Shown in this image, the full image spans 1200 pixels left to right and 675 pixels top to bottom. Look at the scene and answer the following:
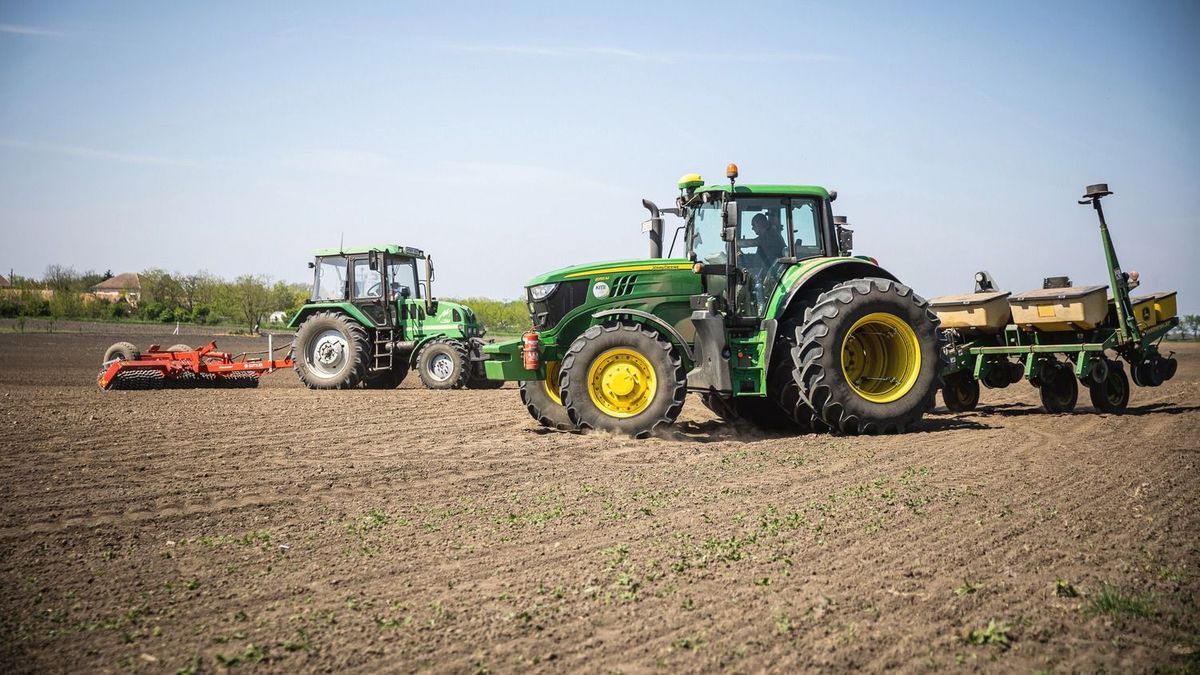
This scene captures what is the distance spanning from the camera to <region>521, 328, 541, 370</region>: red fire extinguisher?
7.94m

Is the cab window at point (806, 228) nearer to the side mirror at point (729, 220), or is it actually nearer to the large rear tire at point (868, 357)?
the large rear tire at point (868, 357)

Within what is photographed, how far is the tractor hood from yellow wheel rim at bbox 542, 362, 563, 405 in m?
0.91

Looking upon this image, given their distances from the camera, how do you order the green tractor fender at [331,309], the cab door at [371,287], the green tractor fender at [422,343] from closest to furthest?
the green tractor fender at [331,309]
the green tractor fender at [422,343]
the cab door at [371,287]

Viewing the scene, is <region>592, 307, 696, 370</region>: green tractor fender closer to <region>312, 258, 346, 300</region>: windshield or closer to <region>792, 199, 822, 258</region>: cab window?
<region>792, 199, 822, 258</region>: cab window

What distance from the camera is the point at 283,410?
10.5m

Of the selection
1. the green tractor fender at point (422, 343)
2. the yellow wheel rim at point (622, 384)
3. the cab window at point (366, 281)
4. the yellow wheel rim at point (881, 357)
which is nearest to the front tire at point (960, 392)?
the yellow wheel rim at point (881, 357)

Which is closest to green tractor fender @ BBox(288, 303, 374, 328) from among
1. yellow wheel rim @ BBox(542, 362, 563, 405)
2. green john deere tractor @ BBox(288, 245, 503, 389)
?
green john deere tractor @ BBox(288, 245, 503, 389)

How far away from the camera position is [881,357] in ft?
27.6

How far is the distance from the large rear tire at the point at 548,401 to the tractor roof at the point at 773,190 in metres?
2.41

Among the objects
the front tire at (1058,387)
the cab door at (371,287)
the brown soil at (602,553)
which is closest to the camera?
the brown soil at (602,553)

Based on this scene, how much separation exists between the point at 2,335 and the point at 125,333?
622 centimetres

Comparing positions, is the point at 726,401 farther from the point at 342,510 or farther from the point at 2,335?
the point at 2,335

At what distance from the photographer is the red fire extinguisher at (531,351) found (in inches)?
313

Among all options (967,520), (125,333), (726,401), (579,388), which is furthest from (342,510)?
(125,333)
